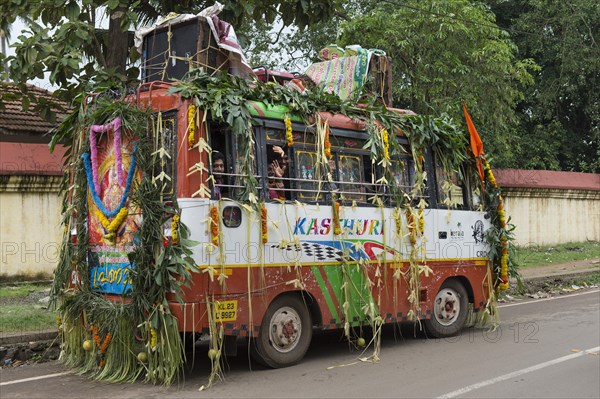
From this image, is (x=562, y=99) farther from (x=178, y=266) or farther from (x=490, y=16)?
(x=178, y=266)

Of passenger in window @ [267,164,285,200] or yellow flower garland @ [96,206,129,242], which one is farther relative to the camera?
passenger in window @ [267,164,285,200]

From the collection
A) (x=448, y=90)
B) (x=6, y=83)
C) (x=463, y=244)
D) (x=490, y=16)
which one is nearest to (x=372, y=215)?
(x=463, y=244)

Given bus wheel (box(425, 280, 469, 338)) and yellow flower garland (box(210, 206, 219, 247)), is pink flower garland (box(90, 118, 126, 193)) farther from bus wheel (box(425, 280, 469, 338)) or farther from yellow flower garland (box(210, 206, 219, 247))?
bus wheel (box(425, 280, 469, 338))

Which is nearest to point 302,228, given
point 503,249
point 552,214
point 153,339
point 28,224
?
point 153,339

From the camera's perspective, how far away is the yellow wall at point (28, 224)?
11.0m

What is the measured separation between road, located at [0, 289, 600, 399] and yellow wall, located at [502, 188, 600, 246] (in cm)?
1073

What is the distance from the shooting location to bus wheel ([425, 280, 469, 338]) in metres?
8.62

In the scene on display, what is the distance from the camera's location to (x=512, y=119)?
17.4 m

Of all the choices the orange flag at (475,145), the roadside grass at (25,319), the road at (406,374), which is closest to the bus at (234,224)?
the road at (406,374)

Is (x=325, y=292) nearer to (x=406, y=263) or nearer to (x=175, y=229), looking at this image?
(x=406, y=263)

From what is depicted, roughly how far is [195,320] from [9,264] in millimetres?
6169

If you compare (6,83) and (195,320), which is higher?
(6,83)

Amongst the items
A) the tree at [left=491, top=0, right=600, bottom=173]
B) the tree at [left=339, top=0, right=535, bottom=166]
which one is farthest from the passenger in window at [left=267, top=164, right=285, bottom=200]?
the tree at [left=491, top=0, right=600, bottom=173]

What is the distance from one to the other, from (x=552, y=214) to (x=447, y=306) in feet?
43.0
